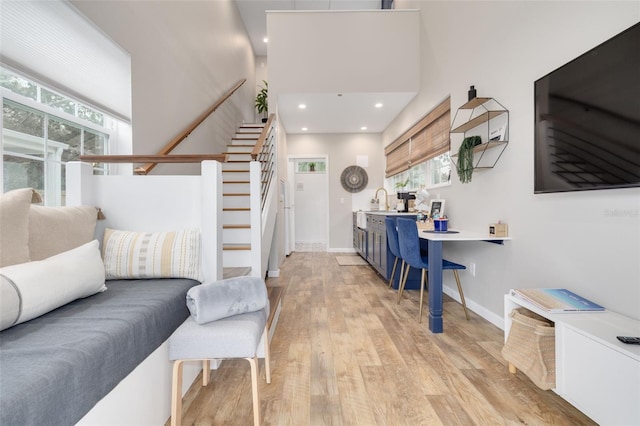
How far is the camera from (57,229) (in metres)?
1.45

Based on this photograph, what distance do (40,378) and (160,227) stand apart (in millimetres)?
1239

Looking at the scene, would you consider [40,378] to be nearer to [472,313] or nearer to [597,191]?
[597,191]

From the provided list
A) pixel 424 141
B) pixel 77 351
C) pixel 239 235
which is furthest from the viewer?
pixel 424 141

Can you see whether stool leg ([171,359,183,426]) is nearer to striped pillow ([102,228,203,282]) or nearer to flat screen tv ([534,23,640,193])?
striped pillow ([102,228,203,282])

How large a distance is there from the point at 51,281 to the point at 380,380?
166cm

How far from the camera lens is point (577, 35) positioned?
5.52 ft

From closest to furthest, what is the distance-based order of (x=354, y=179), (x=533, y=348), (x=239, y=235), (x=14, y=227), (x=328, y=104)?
1. (x=14, y=227)
2. (x=533, y=348)
3. (x=239, y=235)
4. (x=328, y=104)
5. (x=354, y=179)

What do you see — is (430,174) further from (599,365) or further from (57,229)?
(57,229)

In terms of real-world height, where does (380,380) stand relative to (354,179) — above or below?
below

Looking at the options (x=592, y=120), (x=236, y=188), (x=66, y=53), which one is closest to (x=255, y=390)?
(x=592, y=120)

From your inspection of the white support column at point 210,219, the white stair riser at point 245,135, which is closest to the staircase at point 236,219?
the white support column at point 210,219

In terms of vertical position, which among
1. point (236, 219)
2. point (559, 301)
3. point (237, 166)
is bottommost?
point (559, 301)

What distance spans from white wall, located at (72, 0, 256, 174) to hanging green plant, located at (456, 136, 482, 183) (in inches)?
113

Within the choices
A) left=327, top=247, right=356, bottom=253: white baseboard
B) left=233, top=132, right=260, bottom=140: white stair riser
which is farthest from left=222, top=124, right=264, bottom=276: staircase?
left=327, top=247, right=356, bottom=253: white baseboard
